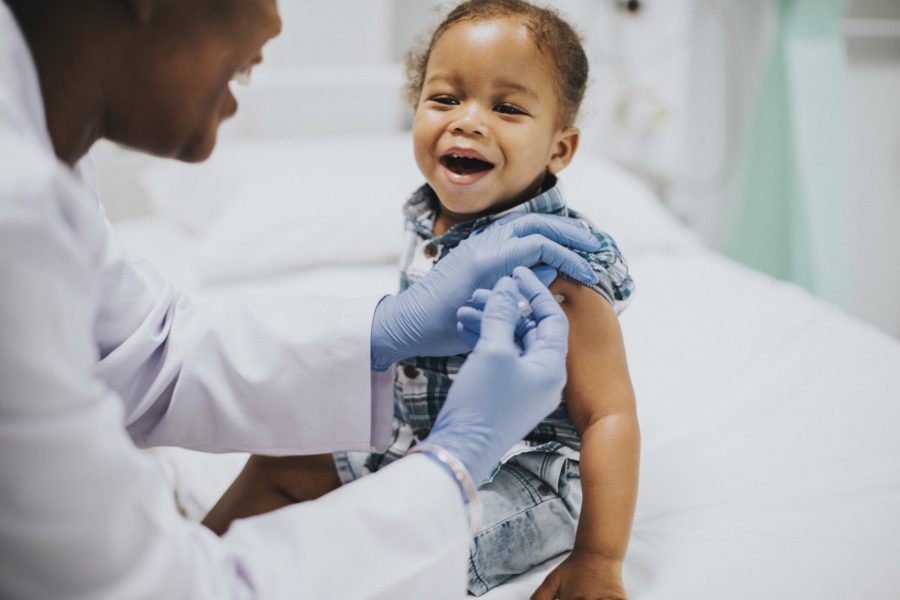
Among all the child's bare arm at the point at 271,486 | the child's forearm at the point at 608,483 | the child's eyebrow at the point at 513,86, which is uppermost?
the child's eyebrow at the point at 513,86

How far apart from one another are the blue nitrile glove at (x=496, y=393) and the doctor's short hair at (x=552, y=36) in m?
0.40

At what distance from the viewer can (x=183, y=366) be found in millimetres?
917

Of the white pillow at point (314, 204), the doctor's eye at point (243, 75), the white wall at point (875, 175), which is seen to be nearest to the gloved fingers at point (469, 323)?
the doctor's eye at point (243, 75)

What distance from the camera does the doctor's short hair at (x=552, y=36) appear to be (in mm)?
961

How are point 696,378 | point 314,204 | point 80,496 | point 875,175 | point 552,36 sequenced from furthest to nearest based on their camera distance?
point 875,175
point 314,204
point 696,378
point 552,36
point 80,496

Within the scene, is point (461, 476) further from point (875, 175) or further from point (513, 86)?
point (875, 175)

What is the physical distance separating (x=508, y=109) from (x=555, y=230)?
7.6 inches

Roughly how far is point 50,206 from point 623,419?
65 cm

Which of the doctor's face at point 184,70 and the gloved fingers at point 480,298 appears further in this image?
the gloved fingers at point 480,298

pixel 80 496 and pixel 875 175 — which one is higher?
pixel 80 496

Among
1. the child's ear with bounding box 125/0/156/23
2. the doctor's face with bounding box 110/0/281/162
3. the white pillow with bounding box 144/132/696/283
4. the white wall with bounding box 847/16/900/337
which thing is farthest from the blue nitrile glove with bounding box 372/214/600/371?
the white wall with bounding box 847/16/900/337

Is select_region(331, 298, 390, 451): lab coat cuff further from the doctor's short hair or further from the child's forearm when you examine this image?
the doctor's short hair

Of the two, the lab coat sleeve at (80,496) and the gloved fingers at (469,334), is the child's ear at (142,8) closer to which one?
the lab coat sleeve at (80,496)

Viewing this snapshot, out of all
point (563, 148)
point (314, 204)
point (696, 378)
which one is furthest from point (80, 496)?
point (314, 204)
